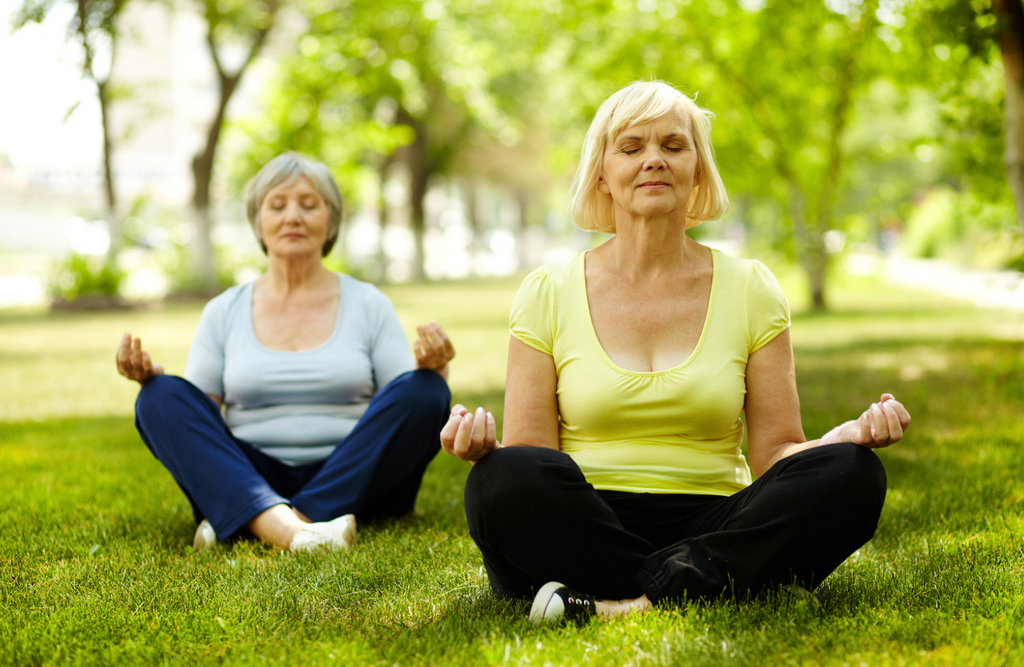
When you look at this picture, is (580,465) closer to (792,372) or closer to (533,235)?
(792,372)

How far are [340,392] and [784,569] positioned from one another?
83.1 inches

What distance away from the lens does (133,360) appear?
12.4 ft

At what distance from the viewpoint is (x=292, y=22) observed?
843 inches

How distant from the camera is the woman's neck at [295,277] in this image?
437cm

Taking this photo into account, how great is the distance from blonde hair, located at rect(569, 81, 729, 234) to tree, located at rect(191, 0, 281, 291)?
17.9 metres

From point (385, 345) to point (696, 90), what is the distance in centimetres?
361

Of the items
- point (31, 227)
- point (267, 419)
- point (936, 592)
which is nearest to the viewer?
point (936, 592)

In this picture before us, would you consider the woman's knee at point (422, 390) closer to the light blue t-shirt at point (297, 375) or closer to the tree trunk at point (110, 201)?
the light blue t-shirt at point (297, 375)

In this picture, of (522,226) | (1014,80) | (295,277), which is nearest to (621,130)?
(295,277)

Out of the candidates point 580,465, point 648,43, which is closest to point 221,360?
point 580,465

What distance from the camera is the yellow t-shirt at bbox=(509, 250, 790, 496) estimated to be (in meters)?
2.88

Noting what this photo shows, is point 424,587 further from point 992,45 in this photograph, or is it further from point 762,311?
point 992,45

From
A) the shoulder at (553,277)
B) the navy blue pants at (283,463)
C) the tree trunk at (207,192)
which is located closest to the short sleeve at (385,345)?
the navy blue pants at (283,463)

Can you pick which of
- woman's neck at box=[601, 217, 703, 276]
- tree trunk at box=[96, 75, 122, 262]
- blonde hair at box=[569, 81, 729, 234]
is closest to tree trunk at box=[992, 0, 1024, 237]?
blonde hair at box=[569, 81, 729, 234]
